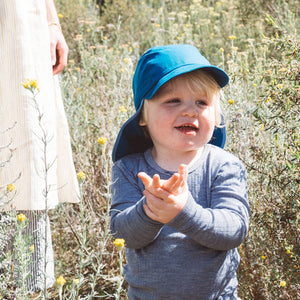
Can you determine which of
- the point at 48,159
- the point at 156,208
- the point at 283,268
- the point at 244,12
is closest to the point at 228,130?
the point at 283,268

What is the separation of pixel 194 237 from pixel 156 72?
50cm

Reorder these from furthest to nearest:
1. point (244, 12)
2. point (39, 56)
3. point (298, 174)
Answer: point (244, 12)
point (39, 56)
point (298, 174)

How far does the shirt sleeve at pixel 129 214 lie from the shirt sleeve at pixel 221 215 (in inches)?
3.5

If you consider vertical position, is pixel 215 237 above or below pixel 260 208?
above

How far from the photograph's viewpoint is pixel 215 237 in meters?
1.29

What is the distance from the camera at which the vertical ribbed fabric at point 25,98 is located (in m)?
1.91

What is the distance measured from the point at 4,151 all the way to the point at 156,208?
974mm

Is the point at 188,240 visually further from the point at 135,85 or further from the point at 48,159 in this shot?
the point at 48,159

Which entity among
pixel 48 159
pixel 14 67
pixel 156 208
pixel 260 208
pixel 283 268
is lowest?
pixel 283 268

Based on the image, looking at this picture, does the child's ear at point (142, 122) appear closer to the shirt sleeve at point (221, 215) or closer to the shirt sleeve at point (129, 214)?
the shirt sleeve at point (129, 214)

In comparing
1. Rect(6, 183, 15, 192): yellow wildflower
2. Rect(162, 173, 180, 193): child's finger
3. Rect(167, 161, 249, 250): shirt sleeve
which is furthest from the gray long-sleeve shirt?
Rect(6, 183, 15, 192): yellow wildflower

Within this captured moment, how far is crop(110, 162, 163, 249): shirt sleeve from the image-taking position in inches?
50.9

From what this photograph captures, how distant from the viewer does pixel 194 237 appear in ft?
4.20

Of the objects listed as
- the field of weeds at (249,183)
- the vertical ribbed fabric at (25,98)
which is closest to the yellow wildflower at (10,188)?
the vertical ribbed fabric at (25,98)
